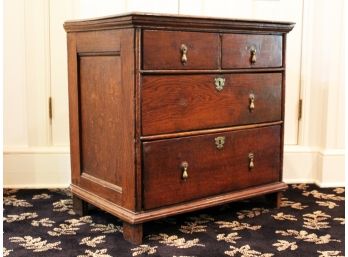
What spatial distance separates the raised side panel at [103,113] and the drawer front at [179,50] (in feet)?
0.22

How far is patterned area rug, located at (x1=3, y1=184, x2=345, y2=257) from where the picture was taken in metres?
1.79

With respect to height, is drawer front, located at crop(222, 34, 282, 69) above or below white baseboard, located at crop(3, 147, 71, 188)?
above

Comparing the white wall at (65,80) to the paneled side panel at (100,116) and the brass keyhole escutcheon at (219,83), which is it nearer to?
the paneled side panel at (100,116)

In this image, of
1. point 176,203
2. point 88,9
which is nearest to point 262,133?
point 176,203

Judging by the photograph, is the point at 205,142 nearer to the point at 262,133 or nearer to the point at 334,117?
the point at 262,133

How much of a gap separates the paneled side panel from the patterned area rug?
0.23 metres

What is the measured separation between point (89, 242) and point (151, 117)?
1.66 feet

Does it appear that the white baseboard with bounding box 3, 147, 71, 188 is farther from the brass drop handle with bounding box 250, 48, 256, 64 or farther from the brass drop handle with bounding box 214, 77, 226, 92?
the brass drop handle with bounding box 250, 48, 256, 64

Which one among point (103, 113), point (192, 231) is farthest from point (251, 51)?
point (192, 231)

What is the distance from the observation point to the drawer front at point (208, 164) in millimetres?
1855

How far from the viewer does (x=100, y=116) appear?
1.99m

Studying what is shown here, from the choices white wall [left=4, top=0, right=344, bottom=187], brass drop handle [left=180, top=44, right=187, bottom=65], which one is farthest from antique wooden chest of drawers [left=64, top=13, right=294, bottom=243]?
white wall [left=4, top=0, right=344, bottom=187]

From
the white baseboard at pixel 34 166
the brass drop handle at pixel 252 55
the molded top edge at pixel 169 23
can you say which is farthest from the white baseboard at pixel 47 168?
the brass drop handle at pixel 252 55

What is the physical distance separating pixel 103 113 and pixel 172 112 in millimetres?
285
